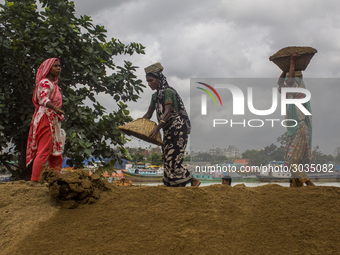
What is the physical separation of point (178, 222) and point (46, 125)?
2.13 metres

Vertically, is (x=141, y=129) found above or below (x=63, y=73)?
below

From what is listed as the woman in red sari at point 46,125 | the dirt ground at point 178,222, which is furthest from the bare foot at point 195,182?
the woman in red sari at point 46,125

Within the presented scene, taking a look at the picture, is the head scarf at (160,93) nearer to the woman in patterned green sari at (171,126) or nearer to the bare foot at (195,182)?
the woman in patterned green sari at (171,126)

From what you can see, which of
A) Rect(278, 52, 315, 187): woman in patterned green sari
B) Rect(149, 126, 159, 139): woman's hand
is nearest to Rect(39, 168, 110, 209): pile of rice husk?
Rect(149, 126, 159, 139): woman's hand

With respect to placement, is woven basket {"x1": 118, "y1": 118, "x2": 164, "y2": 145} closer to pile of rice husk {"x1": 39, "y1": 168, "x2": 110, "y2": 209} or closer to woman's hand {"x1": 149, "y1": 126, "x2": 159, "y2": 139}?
woman's hand {"x1": 149, "y1": 126, "x2": 159, "y2": 139}

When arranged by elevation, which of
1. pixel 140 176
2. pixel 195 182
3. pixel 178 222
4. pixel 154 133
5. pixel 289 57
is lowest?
pixel 140 176

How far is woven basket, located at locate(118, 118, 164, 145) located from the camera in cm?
349

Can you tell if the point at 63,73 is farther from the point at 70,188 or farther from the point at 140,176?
the point at 140,176

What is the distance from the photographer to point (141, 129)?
3.52 metres

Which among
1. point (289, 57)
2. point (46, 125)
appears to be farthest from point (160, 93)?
point (289, 57)

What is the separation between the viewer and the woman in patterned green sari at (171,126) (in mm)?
3670

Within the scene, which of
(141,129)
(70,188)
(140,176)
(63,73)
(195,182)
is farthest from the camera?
(140,176)

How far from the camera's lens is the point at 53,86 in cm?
359

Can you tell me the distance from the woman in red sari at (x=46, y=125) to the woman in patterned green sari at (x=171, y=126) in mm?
1257
